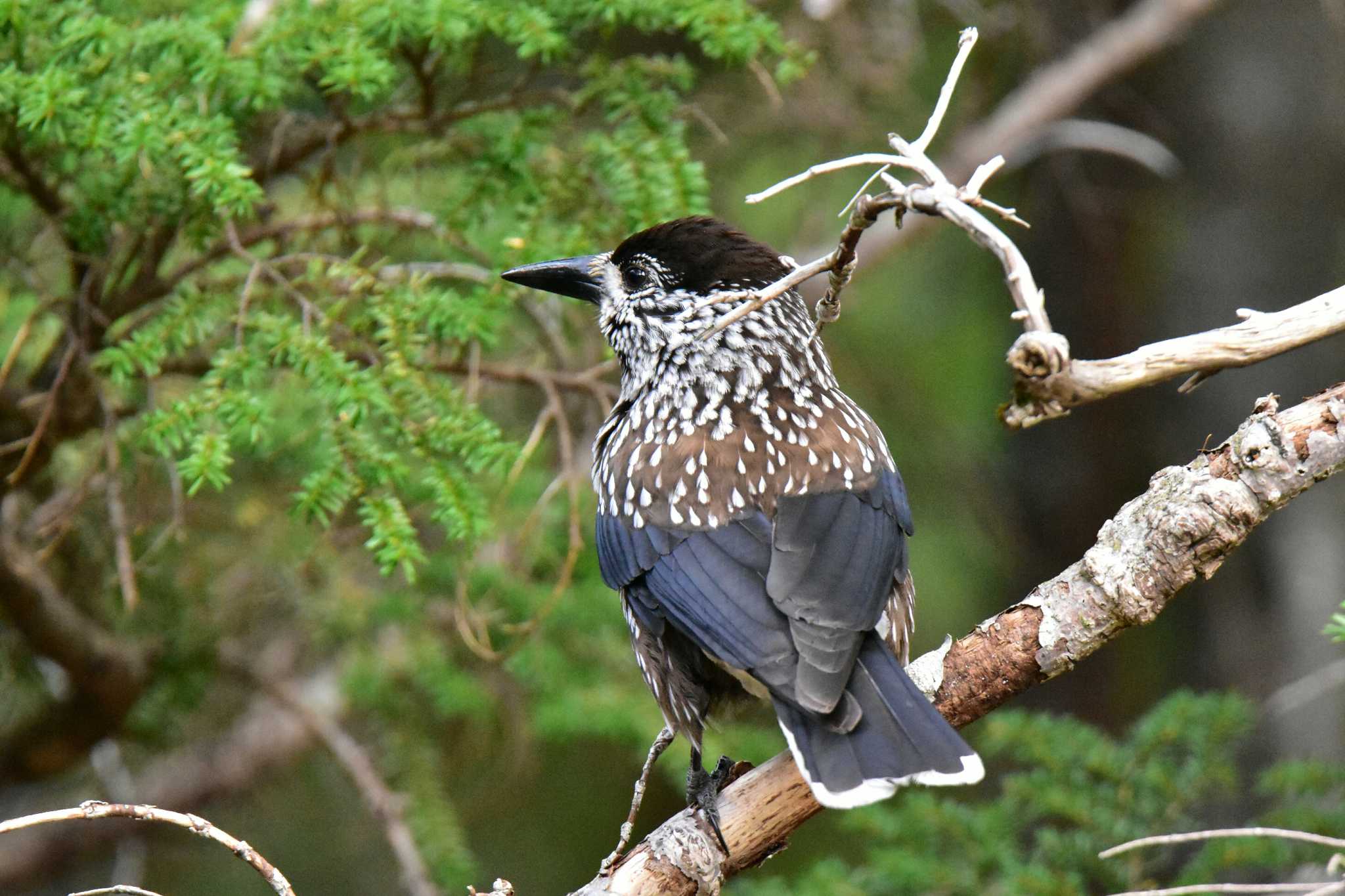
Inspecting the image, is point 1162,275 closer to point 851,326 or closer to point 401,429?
point 851,326

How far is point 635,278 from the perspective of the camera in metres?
3.64

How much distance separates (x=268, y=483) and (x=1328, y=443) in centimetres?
308

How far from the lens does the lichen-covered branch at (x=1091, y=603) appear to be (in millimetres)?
2387

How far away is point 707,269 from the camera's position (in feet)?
11.7

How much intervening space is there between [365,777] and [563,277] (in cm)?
159

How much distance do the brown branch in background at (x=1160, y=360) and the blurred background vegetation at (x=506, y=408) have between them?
4.43 feet

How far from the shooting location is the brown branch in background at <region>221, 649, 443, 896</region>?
371cm

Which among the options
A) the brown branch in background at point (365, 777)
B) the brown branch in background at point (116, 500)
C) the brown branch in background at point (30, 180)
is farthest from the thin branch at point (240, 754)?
the brown branch in background at point (30, 180)

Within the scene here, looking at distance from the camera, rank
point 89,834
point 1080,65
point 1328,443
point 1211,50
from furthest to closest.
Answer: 1. point 1211,50
2. point 1080,65
3. point 89,834
4. point 1328,443

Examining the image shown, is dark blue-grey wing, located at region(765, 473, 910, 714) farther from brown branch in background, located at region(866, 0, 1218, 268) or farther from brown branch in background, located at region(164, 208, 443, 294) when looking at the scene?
brown branch in background, located at region(866, 0, 1218, 268)

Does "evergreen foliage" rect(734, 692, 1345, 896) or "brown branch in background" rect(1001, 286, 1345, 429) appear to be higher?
"brown branch in background" rect(1001, 286, 1345, 429)

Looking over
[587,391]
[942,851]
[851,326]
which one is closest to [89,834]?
[587,391]

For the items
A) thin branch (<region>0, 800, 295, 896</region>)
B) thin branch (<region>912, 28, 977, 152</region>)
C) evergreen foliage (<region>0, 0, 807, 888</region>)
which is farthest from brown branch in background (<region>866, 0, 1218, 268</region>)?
thin branch (<region>0, 800, 295, 896</region>)

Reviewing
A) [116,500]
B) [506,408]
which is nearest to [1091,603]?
[116,500]
